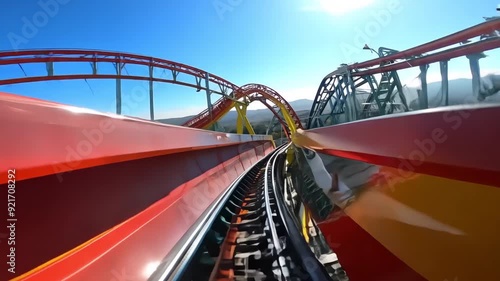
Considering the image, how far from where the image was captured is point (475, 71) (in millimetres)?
3525

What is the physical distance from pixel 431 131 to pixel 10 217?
64.6 inches

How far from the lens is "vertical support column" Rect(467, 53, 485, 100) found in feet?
11.3

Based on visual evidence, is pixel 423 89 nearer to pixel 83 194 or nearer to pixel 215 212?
pixel 215 212

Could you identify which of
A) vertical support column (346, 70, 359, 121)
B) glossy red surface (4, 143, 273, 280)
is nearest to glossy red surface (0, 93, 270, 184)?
glossy red surface (4, 143, 273, 280)

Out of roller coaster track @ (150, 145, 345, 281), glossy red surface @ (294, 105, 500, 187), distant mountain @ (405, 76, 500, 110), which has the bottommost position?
roller coaster track @ (150, 145, 345, 281)

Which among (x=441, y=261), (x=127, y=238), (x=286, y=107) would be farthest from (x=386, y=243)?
(x=286, y=107)

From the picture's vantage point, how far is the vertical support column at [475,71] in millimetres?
3431

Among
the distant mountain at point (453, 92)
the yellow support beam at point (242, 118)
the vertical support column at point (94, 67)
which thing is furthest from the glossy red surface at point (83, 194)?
the yellow support beam at point (242, 118)

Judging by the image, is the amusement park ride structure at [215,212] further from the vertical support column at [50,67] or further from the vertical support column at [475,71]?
the vertical support column at [50,67]

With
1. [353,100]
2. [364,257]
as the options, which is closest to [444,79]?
[353,100]

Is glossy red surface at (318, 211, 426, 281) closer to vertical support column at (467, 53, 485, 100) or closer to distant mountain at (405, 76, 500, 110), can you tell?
distant mountain at (405, 76, 500, 110)

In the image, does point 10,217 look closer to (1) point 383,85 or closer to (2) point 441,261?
(2) point 441,261

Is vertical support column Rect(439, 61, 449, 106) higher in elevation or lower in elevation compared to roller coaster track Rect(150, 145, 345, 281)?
higher

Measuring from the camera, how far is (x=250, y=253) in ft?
9.05
